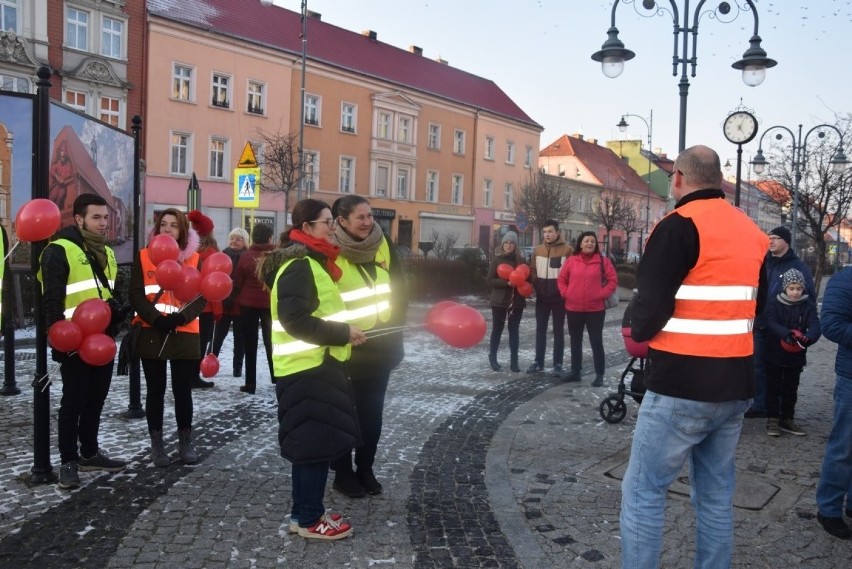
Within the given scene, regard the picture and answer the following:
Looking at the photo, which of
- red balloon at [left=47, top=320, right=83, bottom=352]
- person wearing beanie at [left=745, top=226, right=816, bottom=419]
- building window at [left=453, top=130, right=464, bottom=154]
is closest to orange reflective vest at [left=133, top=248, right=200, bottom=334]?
red balloon at [left=47, top=320, right=83, bottom=352]

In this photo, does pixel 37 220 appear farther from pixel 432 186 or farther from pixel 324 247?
pixel 432 186

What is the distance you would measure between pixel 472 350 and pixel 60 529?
784cm

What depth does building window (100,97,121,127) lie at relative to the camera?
2861cm

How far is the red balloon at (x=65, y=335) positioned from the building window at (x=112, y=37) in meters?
27.7

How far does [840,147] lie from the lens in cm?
2423

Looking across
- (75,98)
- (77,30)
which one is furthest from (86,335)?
(77,30)

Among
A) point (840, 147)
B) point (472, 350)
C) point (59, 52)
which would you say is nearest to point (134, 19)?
point (59, 52)

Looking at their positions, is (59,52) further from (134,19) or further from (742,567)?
(742,567)

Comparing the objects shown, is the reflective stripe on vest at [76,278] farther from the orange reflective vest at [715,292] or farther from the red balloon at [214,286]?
the orange reflective vest at [715,292]

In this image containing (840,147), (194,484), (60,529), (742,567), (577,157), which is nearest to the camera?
(742,567)

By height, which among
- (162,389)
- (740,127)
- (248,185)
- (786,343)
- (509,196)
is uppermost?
(509,196)

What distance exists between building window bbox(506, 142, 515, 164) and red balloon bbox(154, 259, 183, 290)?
4793cm

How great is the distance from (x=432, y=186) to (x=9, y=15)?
82.2ft

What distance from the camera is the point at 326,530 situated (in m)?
3.92
